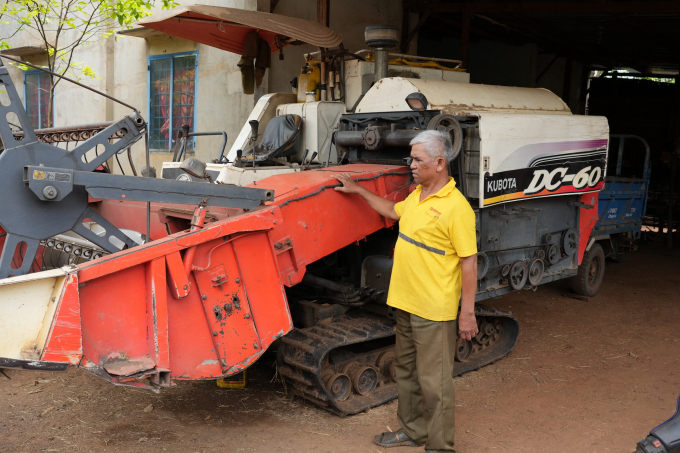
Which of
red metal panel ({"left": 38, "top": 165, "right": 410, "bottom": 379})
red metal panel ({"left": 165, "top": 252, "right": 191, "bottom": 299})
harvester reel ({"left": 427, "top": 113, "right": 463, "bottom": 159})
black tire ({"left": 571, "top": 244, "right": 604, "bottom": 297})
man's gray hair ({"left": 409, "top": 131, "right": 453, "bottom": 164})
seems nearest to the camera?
red metal panel ({"left": 38, "top": 165, "right": 410, "bottom": 379})

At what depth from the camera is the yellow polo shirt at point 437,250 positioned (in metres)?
3.61

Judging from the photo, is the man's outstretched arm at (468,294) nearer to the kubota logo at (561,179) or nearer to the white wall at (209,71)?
the kubota logo at (561,179)

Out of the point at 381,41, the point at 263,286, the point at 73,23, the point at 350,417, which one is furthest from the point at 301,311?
the point at 73,23

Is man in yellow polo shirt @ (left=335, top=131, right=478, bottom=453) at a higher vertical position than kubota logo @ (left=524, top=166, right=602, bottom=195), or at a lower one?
→ lower

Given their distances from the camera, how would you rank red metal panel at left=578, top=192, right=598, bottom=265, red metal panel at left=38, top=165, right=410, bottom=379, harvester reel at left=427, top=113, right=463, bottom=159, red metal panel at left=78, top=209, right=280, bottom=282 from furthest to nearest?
red metal panel at left=578, top=192, right=598, bottom=265 → harvester reel at left=427, top=113, right=463, bottom=159 → red metal panel at left=38, top=165, right=410, bottom=379 → red metal panel at left=78, top=209, right=280, bottom=282

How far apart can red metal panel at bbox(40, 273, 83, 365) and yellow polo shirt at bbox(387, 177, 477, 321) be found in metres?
1.87

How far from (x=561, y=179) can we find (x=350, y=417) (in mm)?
2954

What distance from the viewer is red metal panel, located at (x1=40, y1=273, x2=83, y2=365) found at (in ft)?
9.99

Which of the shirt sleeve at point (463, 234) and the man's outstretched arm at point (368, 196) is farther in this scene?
the man's outstretched arm at point (368, 196)

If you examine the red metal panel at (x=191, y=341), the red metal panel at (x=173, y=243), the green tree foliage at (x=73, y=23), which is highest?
the green tree foliage at (x=73, y=23)

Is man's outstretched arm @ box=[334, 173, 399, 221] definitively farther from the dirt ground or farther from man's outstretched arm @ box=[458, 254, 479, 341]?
the dirt ground

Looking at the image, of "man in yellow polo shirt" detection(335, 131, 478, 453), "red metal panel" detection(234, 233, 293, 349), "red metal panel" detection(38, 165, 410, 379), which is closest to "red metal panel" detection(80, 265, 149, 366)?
"red metal panel" detection(38, 165, 410, 379)

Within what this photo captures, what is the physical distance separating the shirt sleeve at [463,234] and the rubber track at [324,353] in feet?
4.43

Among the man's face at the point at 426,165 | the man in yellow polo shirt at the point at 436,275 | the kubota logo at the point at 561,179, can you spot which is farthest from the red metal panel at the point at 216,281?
the kubota logo at the point at 561,179
